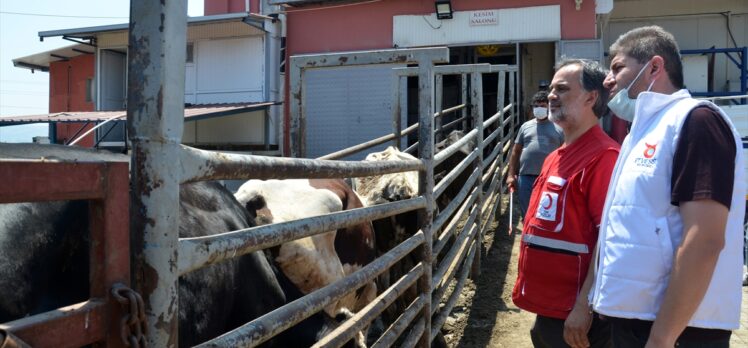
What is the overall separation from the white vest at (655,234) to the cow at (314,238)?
1.46 m

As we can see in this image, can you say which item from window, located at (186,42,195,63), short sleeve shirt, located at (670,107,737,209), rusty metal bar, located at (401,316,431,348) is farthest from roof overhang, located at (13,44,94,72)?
short sleeve shirt, located at (670,107,737,209)

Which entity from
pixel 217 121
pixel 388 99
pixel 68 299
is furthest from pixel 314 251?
pixel 217 121

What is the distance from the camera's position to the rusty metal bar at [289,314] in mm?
1603

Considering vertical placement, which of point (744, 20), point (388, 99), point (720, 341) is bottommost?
point (720, 341)

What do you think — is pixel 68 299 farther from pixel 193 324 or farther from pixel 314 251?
pixel 314 251

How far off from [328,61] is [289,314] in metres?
2.71

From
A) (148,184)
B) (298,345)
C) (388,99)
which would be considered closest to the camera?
(148,184)

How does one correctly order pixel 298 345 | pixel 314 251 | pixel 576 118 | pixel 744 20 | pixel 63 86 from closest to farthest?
pixel 298 345 < pixel 576 118 < pixel 314 251 < pixel 744 20 < pixel 63 86

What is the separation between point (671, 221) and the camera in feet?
6.39

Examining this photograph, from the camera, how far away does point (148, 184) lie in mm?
1338

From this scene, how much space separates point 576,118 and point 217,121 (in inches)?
542

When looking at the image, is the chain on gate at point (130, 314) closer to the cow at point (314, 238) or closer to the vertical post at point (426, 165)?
the cow at point (314, 238)

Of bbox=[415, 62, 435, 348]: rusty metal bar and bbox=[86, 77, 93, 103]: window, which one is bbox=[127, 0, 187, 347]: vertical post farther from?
bbox=[86, 77, 93, 103]: window

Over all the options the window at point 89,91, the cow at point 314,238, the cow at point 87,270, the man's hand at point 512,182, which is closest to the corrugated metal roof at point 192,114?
the window at point 89,91
